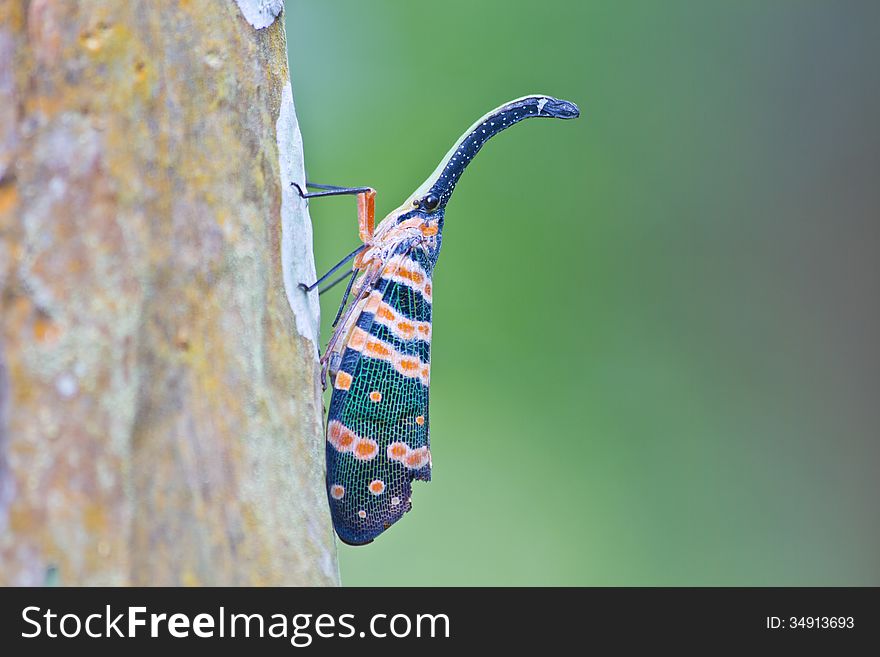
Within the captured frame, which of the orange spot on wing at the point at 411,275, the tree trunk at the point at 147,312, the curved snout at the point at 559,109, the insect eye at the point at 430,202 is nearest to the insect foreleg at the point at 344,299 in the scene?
the orange spot on wing at the point at 411,275

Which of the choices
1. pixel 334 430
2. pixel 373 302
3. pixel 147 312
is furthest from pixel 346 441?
pixel 147 312

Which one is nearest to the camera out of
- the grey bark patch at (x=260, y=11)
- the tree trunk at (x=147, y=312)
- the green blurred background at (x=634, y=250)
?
the tree trunk at (x=147, y=312)

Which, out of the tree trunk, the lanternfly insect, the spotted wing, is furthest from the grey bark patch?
the spotted wing

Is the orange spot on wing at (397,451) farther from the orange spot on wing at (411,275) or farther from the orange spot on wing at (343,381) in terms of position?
the orange spot on wing at (411,275)

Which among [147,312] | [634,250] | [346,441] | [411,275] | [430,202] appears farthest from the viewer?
[634,250]

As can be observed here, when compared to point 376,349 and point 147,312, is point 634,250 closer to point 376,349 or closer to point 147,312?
point 376,349

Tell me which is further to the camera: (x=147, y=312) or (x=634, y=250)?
(x=634, y=250)
